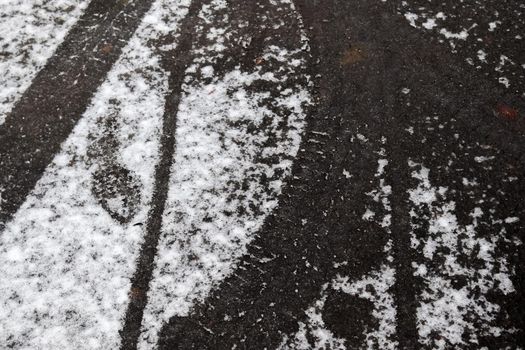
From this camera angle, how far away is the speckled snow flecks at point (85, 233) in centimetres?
159

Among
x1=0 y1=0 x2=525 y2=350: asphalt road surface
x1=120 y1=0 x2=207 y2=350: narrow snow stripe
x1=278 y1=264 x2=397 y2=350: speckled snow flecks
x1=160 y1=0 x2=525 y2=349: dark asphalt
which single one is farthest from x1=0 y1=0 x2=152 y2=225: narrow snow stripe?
x1=278 y1=264 x2=397 y2=350: speckled snow flecks

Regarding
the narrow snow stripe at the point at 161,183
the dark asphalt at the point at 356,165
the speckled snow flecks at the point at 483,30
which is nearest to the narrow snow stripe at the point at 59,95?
the narrow snow stripe at the point at 161,183

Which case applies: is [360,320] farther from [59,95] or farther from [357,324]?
[59,95]

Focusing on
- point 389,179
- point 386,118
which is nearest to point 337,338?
point 389,179

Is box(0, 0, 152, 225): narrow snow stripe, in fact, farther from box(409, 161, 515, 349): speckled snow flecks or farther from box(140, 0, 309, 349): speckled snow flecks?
box(409, 161, 515, 349): speckled snow flecks

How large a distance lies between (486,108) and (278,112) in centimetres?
95

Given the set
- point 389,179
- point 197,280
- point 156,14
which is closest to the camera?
point 197,280

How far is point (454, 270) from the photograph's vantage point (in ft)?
5.30

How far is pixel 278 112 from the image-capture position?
2.01m

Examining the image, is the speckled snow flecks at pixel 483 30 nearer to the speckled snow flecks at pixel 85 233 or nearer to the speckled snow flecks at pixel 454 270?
the speckled snow flecks at pixel 454 270

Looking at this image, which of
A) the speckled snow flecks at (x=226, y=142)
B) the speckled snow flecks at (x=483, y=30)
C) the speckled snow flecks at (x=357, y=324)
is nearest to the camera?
the speckled snow flecks at (x=357, y=324)

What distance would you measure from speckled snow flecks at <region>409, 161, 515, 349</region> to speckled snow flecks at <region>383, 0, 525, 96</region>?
677 mm

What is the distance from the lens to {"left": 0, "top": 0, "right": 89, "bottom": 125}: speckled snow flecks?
2.18m

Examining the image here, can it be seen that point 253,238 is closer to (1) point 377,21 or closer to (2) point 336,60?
(2) point 336,60
